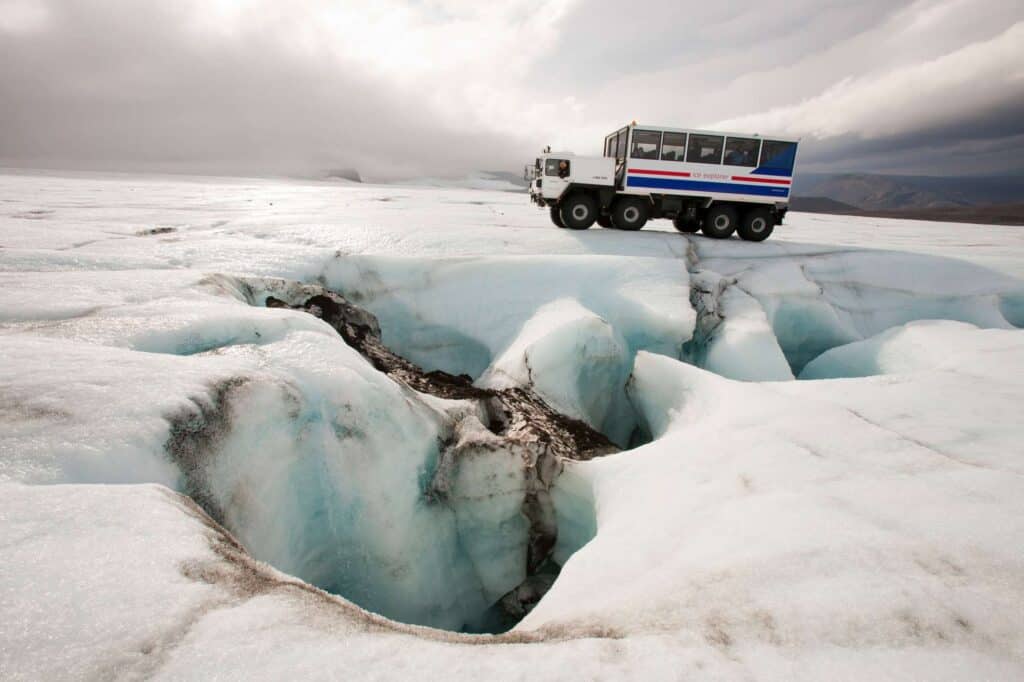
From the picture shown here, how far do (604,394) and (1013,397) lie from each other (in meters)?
3.56

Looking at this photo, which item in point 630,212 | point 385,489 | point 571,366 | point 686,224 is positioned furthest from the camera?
point 686,224

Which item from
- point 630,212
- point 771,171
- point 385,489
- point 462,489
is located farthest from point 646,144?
point 385,489

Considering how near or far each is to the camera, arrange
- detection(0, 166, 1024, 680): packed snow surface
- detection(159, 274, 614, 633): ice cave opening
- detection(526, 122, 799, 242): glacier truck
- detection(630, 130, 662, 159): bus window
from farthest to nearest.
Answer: detection(526, 122, 799, 242): glacier truck, detection(630, 130, 662, 159): bus window, detection(159, 274, 614, 633): ice cave opening, detection(0, 166, 1024, 680): packed snow surface

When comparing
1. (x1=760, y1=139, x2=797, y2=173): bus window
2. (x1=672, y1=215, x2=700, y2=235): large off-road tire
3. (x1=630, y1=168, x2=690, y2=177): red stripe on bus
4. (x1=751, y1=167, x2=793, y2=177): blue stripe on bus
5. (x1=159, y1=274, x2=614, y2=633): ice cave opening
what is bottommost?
(x1=159, y1=274, x2=614, y2=633): ice cave opening

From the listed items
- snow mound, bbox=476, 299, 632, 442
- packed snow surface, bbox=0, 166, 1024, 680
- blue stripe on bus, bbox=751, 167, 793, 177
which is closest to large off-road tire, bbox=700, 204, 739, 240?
blue stripe on bus, bbox=751, 167, 793, 177

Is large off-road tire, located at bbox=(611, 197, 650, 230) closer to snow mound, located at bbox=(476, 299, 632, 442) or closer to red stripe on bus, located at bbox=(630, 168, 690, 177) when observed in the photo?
red stripe on bus, located at bbox=(630, 168, 690, 177)

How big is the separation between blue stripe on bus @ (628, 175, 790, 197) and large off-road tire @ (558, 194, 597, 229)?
947mm

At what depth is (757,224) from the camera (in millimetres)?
10656

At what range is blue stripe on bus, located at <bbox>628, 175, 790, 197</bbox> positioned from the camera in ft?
33.3

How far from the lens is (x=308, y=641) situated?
1.44 metres

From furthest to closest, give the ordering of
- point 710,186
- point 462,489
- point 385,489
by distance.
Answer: point 710,186, point 462,489, point 385,489

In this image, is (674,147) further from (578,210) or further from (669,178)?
(578,210)

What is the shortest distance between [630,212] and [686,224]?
5.55 ft

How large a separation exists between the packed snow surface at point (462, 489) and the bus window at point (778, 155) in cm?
529
